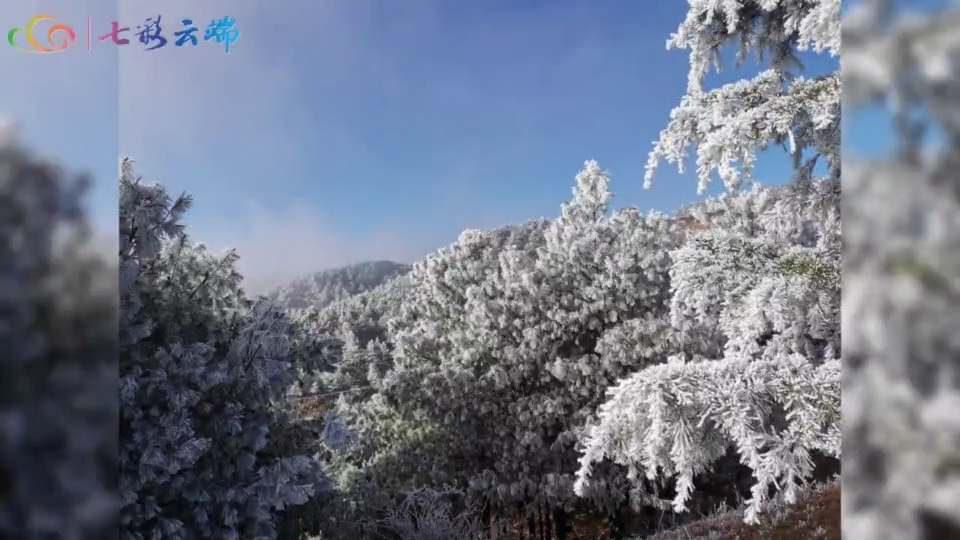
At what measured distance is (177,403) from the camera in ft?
7.73

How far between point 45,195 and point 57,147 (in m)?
0.13

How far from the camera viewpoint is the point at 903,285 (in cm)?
63

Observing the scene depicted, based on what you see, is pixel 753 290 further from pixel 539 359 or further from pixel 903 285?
pixel 539 359

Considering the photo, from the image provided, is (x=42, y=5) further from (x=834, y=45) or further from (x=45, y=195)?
(x=834, y=45)

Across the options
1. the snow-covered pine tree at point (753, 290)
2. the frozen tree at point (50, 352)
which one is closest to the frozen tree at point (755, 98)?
the snow-covered pine tree at point (753, 290)

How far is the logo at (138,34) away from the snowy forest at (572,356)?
11.6 inches

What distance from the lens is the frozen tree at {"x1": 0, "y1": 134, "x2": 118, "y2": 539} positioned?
0.95 meters

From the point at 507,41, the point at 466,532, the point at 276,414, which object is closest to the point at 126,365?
the point at 276,414

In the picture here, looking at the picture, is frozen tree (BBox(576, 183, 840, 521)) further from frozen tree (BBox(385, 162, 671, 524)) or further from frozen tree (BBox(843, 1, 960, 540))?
frozen tree (BBox(385, 162, 671, 524))

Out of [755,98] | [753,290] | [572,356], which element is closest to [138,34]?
[755,98]

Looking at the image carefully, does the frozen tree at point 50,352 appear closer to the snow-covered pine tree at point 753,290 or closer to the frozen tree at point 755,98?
the snow-covered pine tree at point 753,290

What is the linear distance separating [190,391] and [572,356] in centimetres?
262

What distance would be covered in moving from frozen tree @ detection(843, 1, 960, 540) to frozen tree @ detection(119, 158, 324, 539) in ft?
7.12

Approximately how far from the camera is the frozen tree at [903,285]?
0.59m
